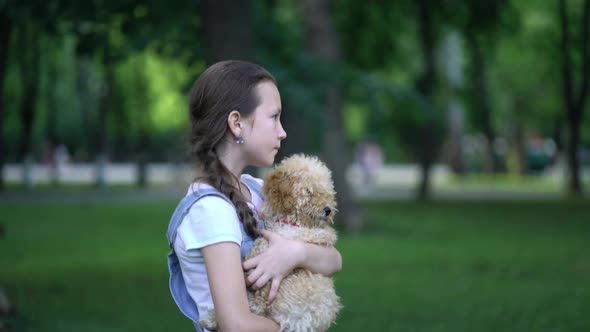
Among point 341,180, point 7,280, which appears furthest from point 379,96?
point 7,280

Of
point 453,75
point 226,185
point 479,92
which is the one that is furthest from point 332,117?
point 226,185

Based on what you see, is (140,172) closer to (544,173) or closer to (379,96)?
(379,96)

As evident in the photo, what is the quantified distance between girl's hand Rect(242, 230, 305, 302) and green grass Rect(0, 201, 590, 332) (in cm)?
561

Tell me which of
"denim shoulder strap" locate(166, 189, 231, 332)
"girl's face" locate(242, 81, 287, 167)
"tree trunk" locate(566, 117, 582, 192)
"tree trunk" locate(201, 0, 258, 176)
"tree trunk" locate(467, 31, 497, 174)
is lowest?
"tree trunk" locate(566, 117, 582, 192)

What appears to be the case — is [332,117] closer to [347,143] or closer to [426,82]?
[347,143]

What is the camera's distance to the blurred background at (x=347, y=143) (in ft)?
29.2

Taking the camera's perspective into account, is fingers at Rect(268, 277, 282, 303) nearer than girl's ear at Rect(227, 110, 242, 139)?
Yes

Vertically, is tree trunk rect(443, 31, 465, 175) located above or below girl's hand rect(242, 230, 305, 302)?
below

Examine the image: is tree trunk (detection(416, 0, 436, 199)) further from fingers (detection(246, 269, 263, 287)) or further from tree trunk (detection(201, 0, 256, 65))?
fingers (detection(246, 269, 263, 287))

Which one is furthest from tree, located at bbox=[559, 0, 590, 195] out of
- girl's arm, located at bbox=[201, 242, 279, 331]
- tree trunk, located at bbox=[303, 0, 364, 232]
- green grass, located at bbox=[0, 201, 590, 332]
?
girl's arm, located at bbox=[201, 242, 279, 331]

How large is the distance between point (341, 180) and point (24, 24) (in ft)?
32.3

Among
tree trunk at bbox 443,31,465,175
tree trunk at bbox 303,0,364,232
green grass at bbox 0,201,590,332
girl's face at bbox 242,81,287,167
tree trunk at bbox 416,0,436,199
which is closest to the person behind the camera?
girl's face at bbox 242,81,287,167

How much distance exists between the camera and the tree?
25.4 meters

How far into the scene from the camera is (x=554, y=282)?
11156mm
